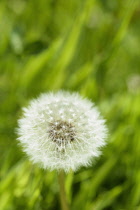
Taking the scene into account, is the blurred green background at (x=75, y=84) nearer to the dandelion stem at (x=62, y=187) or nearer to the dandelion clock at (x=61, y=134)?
the dandelion stem at (x=62, y=187)

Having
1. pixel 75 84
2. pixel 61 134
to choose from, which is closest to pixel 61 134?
pixel 61 134

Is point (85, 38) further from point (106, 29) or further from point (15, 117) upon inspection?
point (15, 117)

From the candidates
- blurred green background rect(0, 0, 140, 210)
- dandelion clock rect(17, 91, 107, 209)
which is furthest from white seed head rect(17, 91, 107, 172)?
blurred green background rect(0, 0, 140, 210)

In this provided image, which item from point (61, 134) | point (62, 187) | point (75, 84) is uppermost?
point (75, 84)

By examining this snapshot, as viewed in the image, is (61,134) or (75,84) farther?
(75,84)

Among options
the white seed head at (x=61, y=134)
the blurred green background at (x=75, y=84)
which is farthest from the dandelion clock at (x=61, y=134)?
the blurred green background at (x=75, y=84)

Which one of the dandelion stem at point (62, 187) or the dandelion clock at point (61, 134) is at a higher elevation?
the dandelion clock at point (61, 134)

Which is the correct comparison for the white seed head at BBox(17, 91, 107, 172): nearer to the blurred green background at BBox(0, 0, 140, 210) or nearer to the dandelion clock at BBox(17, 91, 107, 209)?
the dandelion clock at BBox(17, 91, 107, 209)

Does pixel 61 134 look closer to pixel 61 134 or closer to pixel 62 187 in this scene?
pixel 61 134
